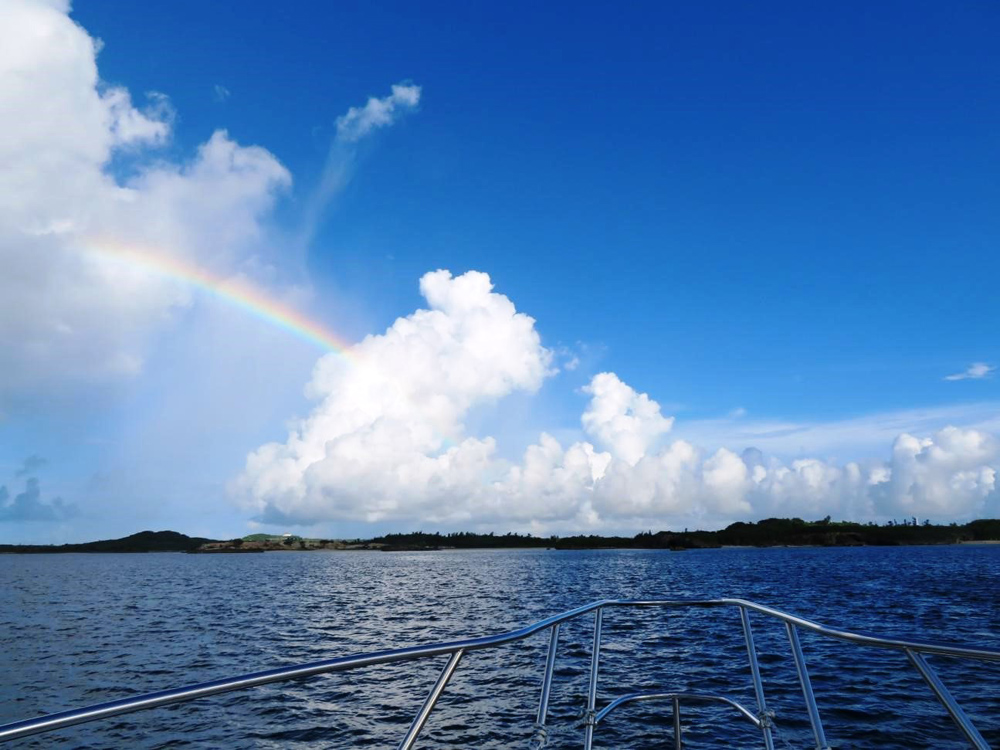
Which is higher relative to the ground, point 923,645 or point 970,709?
point 923,645

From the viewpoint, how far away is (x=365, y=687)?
60.0ft

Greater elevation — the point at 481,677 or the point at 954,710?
the point at 954,710

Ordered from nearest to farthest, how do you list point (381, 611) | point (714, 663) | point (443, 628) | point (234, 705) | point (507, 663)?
1. point (234, 705)
2. point (714, 663)
3. point (507, 663)
4. point (443, 628)
5. point (381, 611)

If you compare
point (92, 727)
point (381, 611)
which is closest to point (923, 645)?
point (92, 727)

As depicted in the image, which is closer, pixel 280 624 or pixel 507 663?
pixel 507 663

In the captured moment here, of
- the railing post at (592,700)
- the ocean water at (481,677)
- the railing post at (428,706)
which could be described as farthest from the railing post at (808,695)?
the railing post at (428,706)

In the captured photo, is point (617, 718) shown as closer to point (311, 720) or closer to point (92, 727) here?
point (311, 720)

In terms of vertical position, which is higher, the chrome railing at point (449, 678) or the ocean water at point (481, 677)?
the chrome railing at point (449, 678)

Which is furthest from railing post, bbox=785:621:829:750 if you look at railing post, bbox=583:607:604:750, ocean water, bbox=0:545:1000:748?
railing post, bbox=583:607:604:750

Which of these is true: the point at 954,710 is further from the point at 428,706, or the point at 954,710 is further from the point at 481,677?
the point at 481,677

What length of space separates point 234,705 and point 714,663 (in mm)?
13943

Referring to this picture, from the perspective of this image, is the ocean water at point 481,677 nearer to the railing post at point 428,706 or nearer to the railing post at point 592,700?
the railing post at point 592,700

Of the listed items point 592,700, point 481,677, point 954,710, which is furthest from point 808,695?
point 481,677

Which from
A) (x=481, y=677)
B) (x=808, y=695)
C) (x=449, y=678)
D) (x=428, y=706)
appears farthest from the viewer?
(x=481, y=677)
